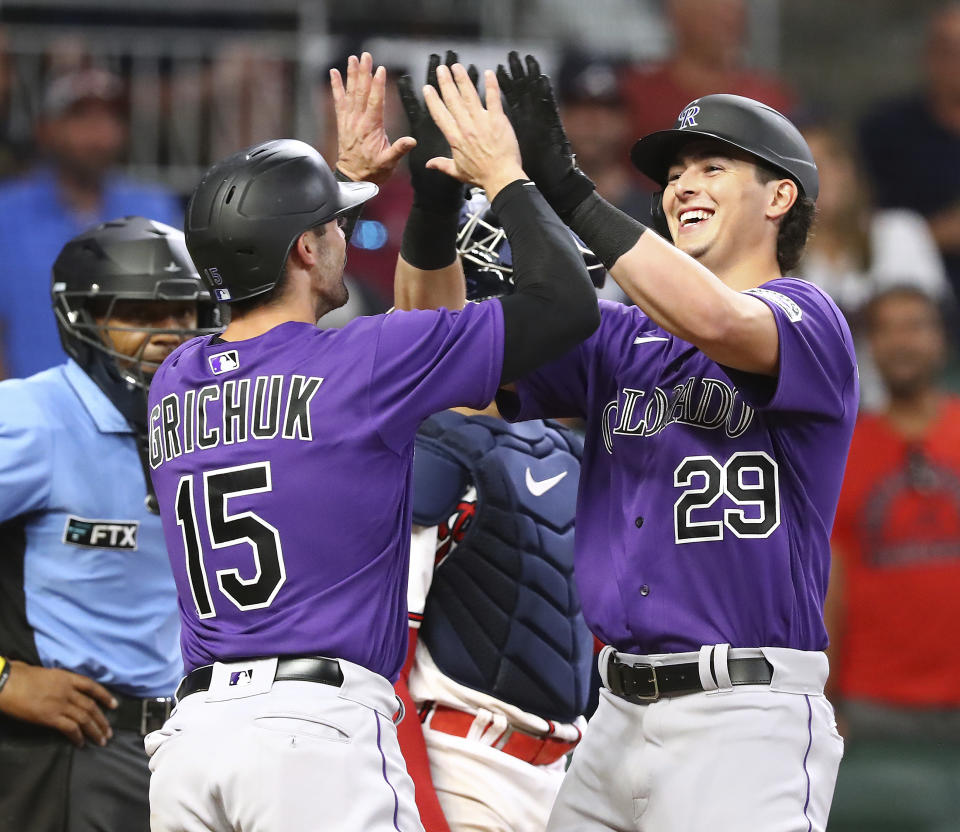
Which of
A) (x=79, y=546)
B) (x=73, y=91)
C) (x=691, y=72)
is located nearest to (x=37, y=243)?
(x=73, y=91)

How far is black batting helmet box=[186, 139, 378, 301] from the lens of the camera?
2994 millimetres

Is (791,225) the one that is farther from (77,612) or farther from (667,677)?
(77,612)

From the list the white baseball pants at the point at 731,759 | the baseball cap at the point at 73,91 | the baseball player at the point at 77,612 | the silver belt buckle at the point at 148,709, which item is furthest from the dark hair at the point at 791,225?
the baseball cap at the point at 73,91

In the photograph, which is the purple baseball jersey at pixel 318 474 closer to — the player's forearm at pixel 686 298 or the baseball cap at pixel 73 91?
the player's forearm at pixel 686 298

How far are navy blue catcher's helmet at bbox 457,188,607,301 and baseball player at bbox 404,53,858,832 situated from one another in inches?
22.9

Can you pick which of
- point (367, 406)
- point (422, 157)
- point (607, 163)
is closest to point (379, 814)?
point (367, 406)

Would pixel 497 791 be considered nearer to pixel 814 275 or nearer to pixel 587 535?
pixel 587 535

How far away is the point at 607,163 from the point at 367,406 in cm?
510

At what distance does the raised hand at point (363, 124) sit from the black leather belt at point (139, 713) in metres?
1.46

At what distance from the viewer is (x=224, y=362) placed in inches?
117

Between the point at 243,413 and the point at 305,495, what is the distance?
211 mm

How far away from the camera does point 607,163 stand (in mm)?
7707

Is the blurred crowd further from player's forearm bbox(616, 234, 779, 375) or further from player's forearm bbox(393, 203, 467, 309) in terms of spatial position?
player's forearm bbox(616, 234, 779, 375)

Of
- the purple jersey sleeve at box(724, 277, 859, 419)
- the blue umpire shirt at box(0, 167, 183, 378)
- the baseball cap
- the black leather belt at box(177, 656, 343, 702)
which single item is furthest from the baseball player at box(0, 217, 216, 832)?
the baseball cap
